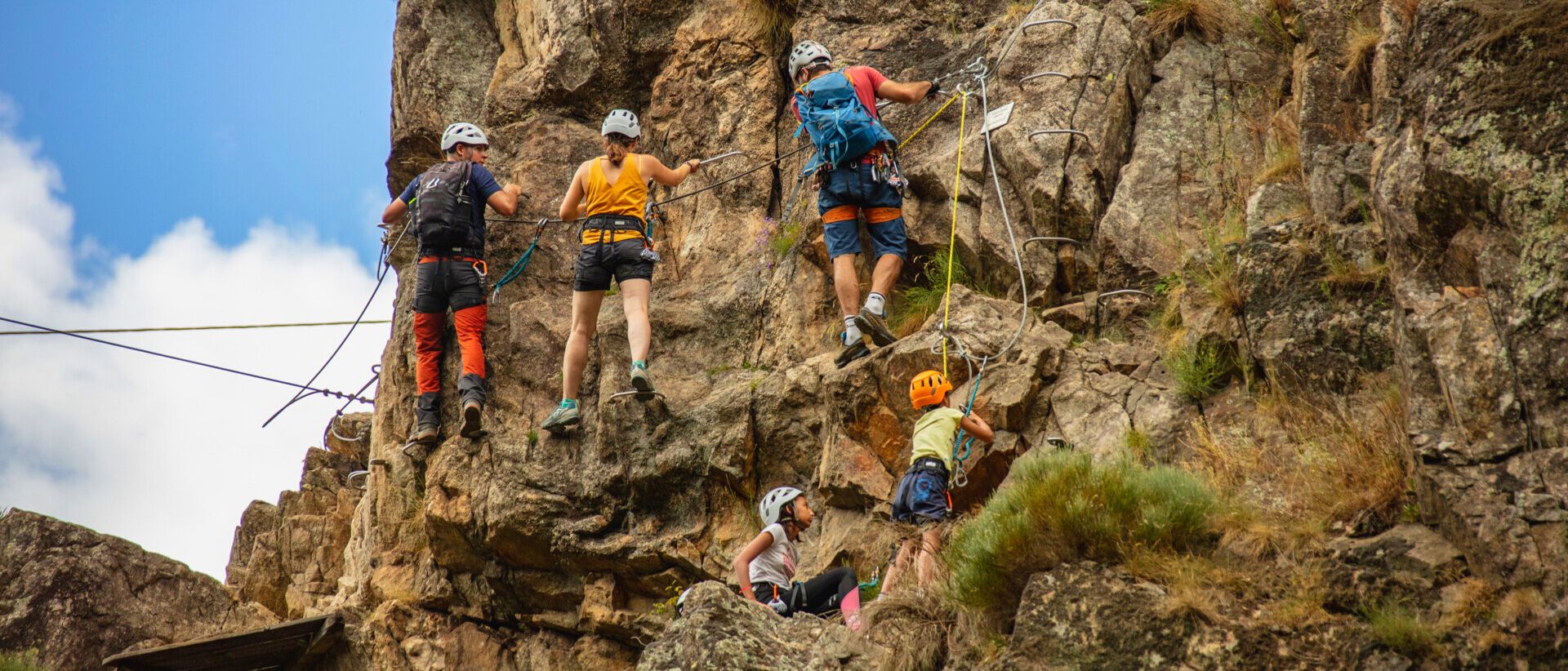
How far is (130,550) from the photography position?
44.3 feet

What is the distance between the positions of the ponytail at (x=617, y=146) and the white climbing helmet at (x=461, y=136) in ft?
5.43

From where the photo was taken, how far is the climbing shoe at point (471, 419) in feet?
39.9

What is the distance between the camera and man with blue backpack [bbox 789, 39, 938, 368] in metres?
11.3

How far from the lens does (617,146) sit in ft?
40.5

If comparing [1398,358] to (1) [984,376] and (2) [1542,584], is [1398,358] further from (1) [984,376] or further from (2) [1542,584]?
(1) [984,376]

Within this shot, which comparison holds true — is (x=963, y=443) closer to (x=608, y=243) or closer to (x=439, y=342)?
(x=608, y=243)

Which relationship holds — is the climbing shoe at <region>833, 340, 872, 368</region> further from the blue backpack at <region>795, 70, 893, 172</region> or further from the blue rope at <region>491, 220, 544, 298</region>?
the blue rope at <region>491, 220, 544, 298</region>

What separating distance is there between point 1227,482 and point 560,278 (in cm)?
738

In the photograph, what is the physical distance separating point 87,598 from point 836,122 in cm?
840

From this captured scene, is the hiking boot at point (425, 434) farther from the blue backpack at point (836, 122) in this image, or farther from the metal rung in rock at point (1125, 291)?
the metal rung in rock at point (1125, 291)

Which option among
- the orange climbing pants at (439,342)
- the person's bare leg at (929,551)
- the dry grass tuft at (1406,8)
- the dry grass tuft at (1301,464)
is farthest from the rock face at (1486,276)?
the orange climbing pants at (439,342)

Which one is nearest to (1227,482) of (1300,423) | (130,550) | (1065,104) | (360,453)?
(1300,423)

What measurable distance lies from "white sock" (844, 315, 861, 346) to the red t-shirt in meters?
1.93

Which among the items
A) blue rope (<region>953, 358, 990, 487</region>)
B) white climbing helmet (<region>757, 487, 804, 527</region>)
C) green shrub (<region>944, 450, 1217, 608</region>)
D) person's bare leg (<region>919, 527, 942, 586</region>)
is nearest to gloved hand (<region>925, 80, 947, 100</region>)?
blue rope (<region>953, 358, 990, 487</region>)
